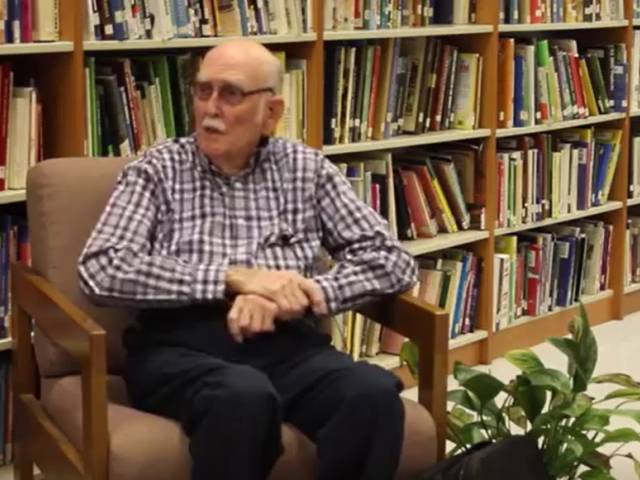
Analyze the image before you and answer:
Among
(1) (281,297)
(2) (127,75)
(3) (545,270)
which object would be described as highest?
(2) (127,75)

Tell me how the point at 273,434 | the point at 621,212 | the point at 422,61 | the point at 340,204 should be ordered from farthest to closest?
the point at 621,212
the point at 422,61
the point at 340,204
the point at 273,434

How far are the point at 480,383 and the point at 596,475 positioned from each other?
33 cm

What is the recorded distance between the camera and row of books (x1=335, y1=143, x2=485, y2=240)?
12.8ft

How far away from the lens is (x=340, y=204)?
2.71 m

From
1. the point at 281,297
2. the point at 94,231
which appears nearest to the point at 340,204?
the point at 281,297

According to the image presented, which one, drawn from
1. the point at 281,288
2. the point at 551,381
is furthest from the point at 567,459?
Result: the point at 281,288

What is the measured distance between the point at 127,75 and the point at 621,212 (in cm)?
238

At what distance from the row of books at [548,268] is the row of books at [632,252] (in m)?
0.10

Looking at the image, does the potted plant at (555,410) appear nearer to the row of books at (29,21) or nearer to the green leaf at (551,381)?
the green leaf at (551,381)

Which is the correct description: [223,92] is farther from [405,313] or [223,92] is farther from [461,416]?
[461,416]

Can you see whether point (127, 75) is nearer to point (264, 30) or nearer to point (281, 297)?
point (264, 30)

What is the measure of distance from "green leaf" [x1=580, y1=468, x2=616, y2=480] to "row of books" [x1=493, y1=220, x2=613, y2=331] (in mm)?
1511

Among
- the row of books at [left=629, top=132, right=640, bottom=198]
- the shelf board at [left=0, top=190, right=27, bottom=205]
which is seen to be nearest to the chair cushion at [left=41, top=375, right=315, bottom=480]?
the shelf board at [left=0, top=190, right=27, bottom=205]

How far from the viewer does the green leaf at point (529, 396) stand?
288 cm
